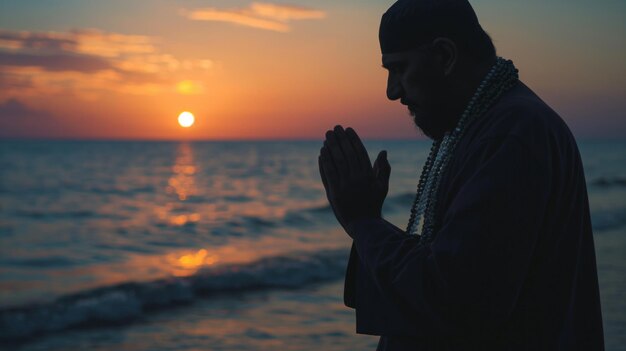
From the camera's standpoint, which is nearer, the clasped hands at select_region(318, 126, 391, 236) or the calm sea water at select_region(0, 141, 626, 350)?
the clasped hands at select_region(318, 126, 391, 236)

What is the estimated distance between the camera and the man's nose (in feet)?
5.49

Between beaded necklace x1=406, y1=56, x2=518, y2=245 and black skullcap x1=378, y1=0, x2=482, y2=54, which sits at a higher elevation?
black skullcap x1=378, y1=0, x2=482, y2=54

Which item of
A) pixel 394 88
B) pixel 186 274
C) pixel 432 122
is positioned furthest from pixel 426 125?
pixel 186 274

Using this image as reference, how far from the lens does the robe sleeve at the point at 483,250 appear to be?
4.40ft

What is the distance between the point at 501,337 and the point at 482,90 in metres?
0.54

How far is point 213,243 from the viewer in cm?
1730

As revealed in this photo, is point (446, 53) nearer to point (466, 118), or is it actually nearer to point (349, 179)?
point (466, 118)

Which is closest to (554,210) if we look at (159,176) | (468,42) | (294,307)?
(468,42)

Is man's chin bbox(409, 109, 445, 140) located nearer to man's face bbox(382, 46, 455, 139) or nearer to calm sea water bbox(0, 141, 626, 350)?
man's face bbox(382, 46, 455, 139)

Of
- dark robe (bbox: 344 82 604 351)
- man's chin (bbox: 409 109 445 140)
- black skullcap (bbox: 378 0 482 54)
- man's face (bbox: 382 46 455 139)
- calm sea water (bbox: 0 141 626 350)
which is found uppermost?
black skullcap (bbox: 378 0 482 54)

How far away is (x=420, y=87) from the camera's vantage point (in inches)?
64.3

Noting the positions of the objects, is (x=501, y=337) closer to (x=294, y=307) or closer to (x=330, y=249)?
(x=294, y=307)

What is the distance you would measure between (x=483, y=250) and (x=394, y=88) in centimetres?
50

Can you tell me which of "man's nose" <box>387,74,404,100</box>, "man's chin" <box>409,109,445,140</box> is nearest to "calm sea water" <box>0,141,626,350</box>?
"man's chin" <box>409,109,445,140</box>
